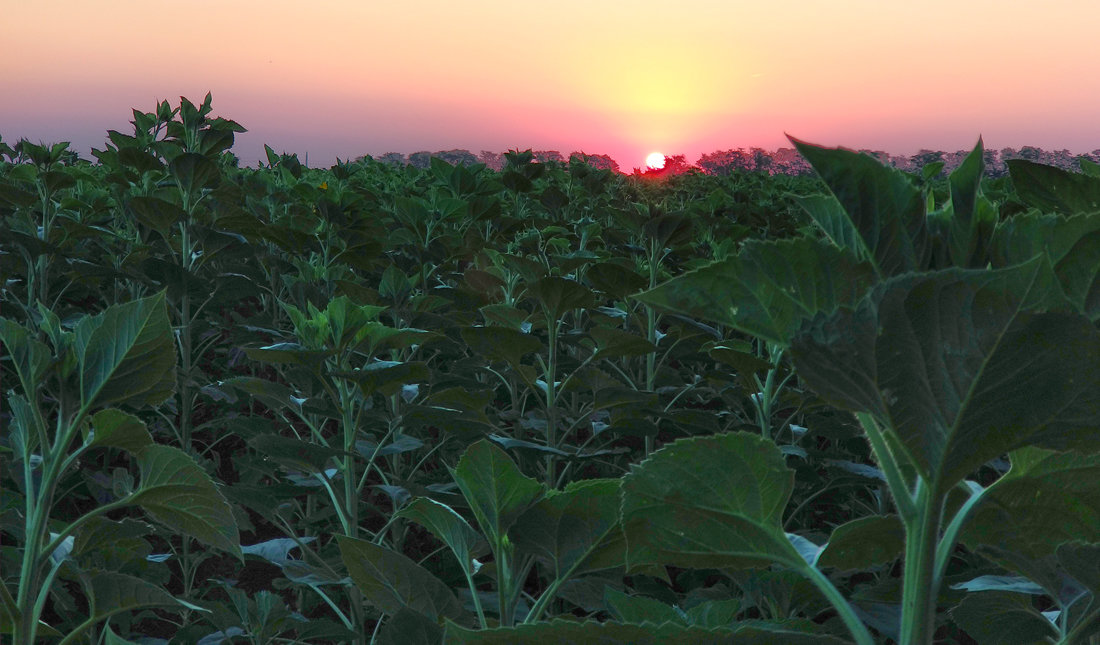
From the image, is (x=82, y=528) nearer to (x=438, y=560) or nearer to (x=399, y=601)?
(x=399, y=601)

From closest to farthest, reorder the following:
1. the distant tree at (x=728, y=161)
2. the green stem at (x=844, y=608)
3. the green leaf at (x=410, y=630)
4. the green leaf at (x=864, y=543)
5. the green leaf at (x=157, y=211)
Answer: the green stem at (x=844, y=608), the green leaf at (x=864, y=543), the green leaf at (x=410, y=630), the green leaf at (x=157, y=211), the distant tree at (x=728, y=161)

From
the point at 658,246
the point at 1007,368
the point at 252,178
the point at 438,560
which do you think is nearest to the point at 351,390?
the point at 438,560

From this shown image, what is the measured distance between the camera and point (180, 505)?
1.51 m

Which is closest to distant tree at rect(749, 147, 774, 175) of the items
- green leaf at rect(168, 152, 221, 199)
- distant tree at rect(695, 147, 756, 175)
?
distant tree at rect(695, 147, 756, 175)

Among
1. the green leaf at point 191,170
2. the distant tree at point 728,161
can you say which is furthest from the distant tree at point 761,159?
the green leaf at point 191,170

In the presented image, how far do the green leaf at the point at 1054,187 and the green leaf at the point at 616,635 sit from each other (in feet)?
1.97

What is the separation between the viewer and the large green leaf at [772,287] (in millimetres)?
748

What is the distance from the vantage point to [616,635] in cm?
79

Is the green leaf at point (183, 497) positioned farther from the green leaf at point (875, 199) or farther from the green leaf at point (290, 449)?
the green leaf at point (875, 199)

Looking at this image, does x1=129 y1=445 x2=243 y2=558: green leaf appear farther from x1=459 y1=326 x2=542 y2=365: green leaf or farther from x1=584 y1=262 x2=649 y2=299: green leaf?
x1=584 y1=262 x2=649 y2=299: green leaf

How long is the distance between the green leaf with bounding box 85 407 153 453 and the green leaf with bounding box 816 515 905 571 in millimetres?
991

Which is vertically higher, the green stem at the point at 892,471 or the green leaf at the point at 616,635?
the green stem at the point at 892,471

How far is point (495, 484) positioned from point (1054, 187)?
0.80 metres

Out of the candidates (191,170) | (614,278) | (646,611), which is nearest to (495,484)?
(646,611)
